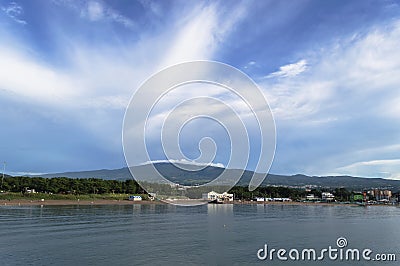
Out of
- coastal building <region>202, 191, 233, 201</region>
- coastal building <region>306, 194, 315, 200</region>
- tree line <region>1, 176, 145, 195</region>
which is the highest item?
tree line <region>1, 176, 145, 195</region>

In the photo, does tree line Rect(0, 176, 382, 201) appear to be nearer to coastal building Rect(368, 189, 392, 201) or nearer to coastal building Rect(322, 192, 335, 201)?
coastal building Rect(322, 192, 335, 201)

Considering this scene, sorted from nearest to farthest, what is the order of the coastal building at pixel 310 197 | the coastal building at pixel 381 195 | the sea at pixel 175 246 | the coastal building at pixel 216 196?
1. the sea at pixel 175 246
2. the coastal building at pixel 216 196
3. the coastal building at pixel 310 197
4. the coastal building at pixel 381 195

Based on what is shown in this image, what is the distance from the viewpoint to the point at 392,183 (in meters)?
167

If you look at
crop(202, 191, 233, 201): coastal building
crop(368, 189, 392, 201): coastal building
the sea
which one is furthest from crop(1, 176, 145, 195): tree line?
crop(368, 189, 392, 201): coastal building

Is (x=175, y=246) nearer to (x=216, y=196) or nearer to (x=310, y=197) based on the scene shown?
(x=216, y=196)

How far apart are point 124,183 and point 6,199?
70.3 ft

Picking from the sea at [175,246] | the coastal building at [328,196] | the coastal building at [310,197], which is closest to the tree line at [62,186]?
the sea at [175,246]

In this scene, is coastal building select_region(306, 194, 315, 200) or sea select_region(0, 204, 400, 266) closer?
sea select_region(0, 204, 400, 266)

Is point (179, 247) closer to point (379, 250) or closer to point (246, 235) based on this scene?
point (246, 235)

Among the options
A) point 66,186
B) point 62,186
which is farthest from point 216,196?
point 62,186

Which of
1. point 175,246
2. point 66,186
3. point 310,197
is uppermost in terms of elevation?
point 66,186

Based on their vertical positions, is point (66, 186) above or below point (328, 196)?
above

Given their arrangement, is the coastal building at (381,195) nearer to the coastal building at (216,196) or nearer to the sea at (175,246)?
the coastal building at (216,196)

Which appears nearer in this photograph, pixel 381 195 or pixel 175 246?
pixel 175 246
